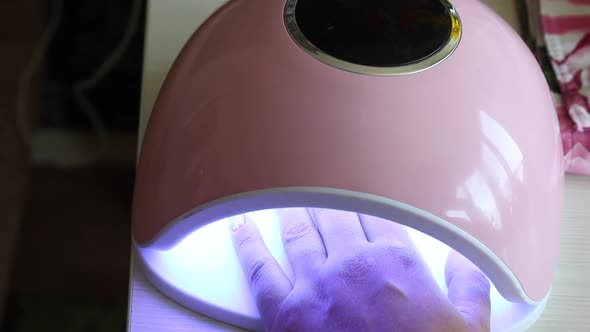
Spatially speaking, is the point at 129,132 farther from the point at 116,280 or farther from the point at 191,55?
the point at 191,55

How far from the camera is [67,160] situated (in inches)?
44.6

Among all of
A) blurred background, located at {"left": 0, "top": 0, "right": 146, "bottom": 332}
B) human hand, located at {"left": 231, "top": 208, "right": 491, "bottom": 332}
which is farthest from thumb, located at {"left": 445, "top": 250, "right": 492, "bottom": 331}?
blurred background, located at {"left": 0, "top": 0, "right": 146, "bottom": 332}

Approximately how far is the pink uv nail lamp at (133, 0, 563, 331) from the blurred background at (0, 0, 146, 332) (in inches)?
24.5

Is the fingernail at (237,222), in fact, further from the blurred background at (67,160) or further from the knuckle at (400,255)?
the blurred background at (67,160)

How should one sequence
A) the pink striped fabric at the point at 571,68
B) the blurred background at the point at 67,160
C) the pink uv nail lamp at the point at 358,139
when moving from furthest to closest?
the blurred background at the point at 67,160 → the pink striped fabric at the point at 571,68 → the pink uv nail lamp at the point at 358,139

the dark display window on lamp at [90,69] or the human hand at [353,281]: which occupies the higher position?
the human hand at [353,281]

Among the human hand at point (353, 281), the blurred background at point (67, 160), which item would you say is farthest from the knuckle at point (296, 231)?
the blurred background at point (67, 160)

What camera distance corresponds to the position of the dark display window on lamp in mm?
1034

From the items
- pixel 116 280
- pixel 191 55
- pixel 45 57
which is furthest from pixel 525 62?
pixel 45 57

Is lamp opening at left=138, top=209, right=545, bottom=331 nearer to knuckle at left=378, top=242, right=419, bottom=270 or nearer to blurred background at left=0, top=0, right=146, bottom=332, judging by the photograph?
knuckle at left=378, top=242, right=419, bottom=270

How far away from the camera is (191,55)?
42 centimetres

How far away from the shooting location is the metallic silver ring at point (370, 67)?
375 millimetres

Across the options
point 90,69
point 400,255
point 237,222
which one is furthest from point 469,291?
point 90,69

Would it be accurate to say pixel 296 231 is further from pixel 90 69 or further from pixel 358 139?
pixel 90 69
